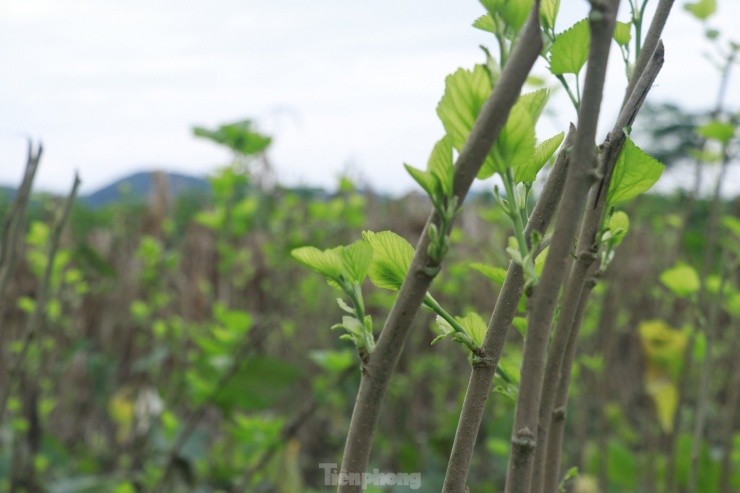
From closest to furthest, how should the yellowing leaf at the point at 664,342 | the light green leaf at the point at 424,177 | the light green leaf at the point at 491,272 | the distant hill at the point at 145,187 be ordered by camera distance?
the light green leaf at the point at 424,177
the light green leaf at the point at 491,272
the yellowing leaf at the point at 664,342
the distant hill at the point at 145,187

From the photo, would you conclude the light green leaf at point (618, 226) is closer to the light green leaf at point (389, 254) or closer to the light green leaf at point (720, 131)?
the light green leaf at point (389, 254)

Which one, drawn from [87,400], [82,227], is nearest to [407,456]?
[87,400]

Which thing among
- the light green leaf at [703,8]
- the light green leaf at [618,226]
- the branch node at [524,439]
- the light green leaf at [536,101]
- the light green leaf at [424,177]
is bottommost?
the branch node at [524,439]

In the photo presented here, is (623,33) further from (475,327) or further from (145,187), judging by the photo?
(145,187)

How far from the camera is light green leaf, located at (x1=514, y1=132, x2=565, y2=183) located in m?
0.38

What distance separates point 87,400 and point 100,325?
315mm

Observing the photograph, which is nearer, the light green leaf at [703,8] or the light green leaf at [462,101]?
the light green leaf at [462,101]

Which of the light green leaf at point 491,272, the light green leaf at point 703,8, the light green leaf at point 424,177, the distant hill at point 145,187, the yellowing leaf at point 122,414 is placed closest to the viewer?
the light green leaf at point 424,177

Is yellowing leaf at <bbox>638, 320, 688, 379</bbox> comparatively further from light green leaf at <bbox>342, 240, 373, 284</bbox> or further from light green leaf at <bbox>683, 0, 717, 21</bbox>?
light green leaf at <bbox>342, 240, 373, 284</bbox>

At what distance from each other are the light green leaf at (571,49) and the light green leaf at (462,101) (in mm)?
83

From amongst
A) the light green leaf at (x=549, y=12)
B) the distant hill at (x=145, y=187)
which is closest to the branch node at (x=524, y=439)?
the light green leaf at (x=549, y=12)

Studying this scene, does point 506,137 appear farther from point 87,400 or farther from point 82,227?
point 82,227

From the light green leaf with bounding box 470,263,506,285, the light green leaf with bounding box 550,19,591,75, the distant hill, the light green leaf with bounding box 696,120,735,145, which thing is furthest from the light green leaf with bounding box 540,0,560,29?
the distant hill

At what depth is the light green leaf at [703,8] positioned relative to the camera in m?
1.31
